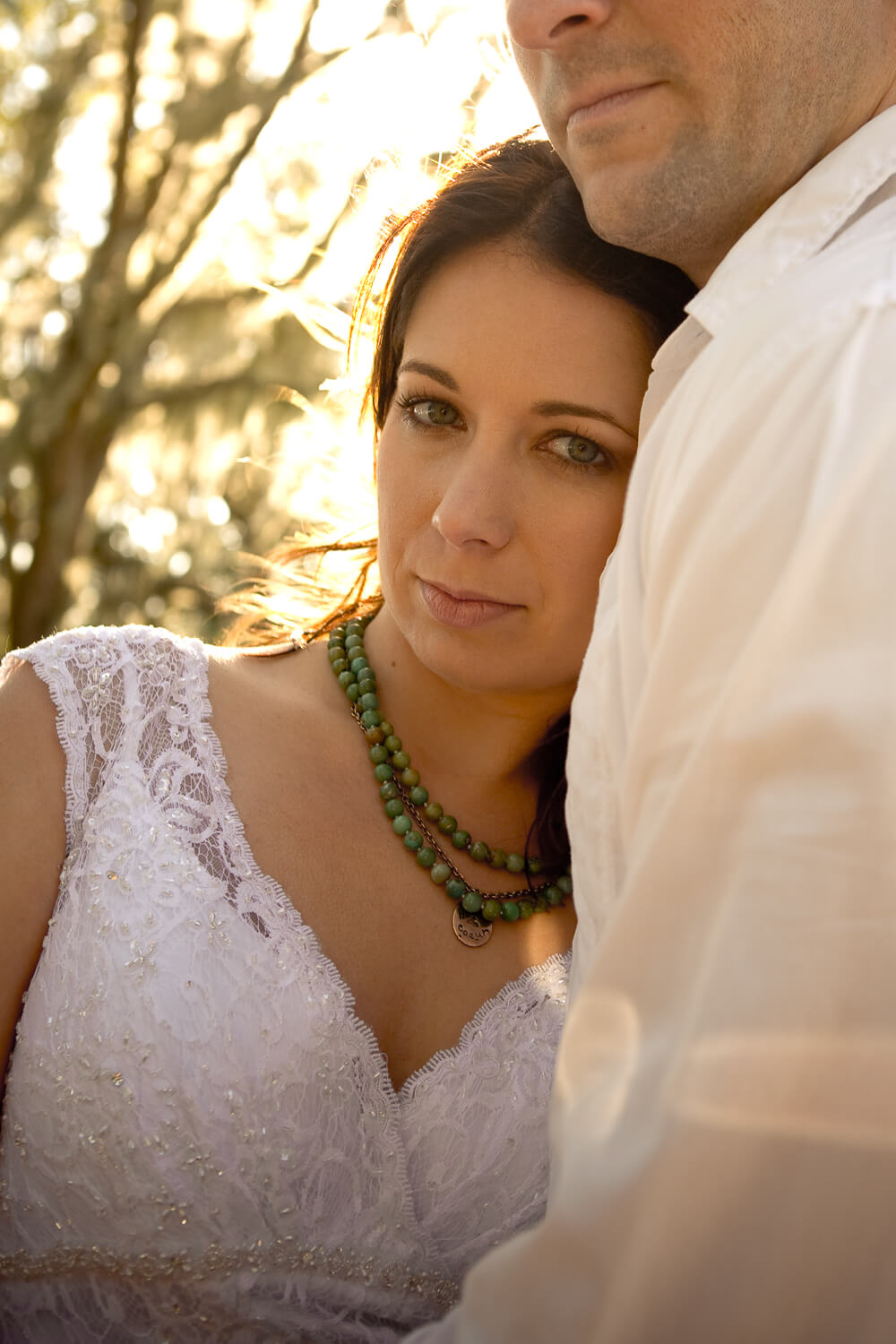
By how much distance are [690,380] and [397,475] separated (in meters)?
1.00

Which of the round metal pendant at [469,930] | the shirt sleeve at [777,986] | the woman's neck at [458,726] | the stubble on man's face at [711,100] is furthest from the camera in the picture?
the woman's neck at [458,726]

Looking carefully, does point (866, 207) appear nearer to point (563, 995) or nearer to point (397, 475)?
point (397, 475)

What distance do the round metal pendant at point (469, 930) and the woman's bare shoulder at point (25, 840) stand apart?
30.3 inches

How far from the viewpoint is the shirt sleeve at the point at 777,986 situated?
3.53 feet

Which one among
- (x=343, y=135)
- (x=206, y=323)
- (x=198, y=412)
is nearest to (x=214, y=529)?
(x=198, y=412)

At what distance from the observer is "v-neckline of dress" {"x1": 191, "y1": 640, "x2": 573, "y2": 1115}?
2123 millimetres

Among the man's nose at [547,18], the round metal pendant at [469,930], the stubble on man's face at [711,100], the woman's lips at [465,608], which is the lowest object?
the round metal pendant at [469,930]

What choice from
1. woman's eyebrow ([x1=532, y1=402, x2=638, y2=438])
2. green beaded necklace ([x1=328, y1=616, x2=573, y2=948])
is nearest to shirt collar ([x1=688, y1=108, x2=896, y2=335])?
woman's eyebrow ([x1=532, y1=402, x2=638, y2=438])

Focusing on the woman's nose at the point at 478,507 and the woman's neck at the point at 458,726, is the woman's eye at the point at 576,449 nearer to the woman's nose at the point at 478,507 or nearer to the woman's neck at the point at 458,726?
the woman's nose at the point at 478,507

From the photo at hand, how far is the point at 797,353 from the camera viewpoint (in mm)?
1208

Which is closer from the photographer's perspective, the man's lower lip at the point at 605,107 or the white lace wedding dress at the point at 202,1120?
the man's lower lip at the point at 605,107

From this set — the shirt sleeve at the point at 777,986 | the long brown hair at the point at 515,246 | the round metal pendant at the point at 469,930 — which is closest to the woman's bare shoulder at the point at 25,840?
the round metal pendant at the point at 469,930

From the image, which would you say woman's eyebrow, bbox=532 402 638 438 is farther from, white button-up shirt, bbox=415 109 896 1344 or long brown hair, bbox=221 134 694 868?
white button-up shirt, bbox=415 109 896 1344

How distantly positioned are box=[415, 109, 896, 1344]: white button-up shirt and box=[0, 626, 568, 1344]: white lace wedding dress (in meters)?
0.85
